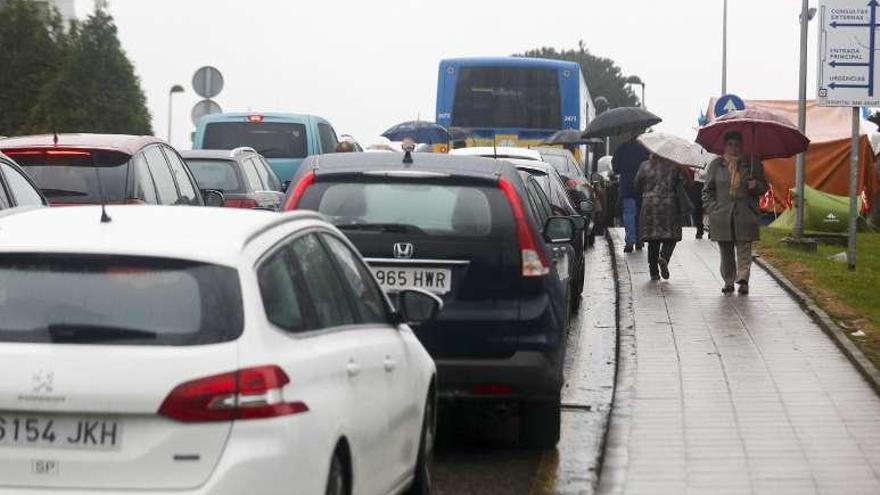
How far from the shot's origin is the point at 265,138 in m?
29.2

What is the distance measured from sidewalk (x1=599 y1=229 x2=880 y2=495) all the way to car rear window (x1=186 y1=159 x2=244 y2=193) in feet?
16.7

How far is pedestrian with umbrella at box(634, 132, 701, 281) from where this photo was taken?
21.1 m

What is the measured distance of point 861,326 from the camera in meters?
16.8

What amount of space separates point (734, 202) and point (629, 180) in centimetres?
677

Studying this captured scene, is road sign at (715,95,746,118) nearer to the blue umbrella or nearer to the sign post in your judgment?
the blue umbrella

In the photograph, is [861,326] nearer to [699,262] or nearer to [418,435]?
[699,262]

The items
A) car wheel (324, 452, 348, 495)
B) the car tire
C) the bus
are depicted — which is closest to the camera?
car wheel (324, 452, 348, 495)

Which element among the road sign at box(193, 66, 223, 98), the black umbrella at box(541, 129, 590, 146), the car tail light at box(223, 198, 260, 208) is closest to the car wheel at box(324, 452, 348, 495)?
the car tail light at box(223, 198, 260, 208)

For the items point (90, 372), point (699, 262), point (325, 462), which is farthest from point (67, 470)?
point (699, 262)

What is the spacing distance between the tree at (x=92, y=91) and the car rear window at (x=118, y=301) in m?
32.5

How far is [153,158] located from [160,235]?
376 inches

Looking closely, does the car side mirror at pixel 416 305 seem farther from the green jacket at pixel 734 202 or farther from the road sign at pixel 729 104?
the road sign at pixel 729 104

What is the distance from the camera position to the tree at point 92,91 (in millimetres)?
38875

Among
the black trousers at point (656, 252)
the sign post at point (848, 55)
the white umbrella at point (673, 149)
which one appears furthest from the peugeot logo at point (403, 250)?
the sign post at point (848, 55)
